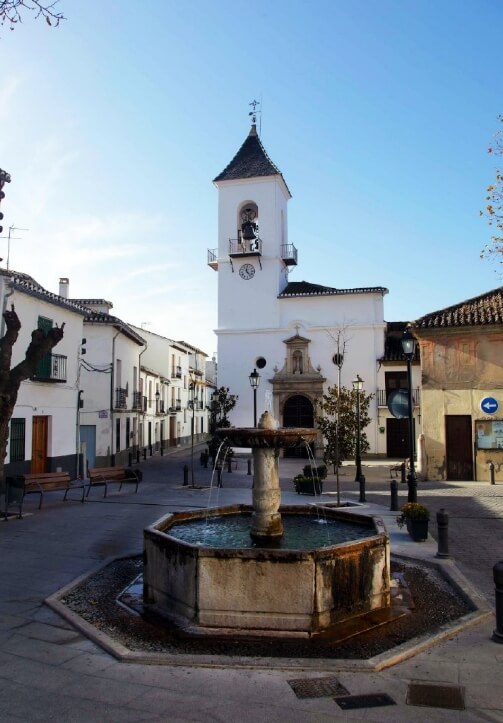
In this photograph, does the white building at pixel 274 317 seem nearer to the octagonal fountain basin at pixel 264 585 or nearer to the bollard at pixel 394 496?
the bollard at pixel 394 496

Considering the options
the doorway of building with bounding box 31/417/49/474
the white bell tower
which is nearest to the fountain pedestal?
the doorway of building with bounding box 31/417/49/474

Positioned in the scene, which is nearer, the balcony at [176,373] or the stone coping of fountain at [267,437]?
the stone coping of fountain at [267,437]

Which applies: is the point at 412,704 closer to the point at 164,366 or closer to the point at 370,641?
the point at 370,641

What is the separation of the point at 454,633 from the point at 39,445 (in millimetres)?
15432

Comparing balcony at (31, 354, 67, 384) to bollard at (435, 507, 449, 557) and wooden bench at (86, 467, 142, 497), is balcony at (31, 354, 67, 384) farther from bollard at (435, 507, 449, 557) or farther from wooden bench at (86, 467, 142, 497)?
bollard at (435, 507, 449, 557)

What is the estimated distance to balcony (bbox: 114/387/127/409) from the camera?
28303mm

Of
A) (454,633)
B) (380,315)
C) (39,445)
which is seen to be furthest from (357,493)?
(380,315)

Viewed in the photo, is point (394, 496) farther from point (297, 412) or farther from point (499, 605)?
point (297, 412)

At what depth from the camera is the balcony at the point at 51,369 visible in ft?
59.4

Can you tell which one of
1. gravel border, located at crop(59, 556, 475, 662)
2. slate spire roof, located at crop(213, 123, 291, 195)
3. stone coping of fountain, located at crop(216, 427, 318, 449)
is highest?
slate spire roof, located at crop(213, 123, 291, 195)

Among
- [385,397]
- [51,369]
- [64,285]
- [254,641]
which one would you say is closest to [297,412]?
[385,397]

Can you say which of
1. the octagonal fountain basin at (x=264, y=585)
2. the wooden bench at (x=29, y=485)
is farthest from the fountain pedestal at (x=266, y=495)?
the wooden bench at (x=29, y=485)

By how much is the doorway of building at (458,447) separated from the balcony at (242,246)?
17300mm

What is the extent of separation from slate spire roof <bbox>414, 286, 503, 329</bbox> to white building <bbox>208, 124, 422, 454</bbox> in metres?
10.5
